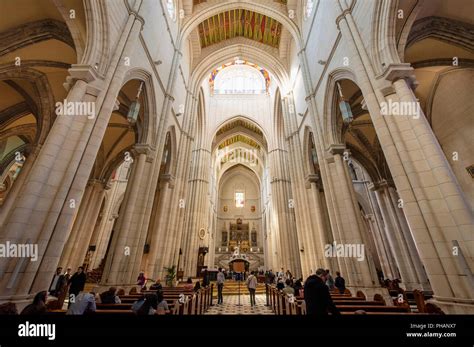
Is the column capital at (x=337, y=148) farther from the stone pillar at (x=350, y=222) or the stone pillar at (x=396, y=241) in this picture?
the stone pillar at (x=396, y=241)

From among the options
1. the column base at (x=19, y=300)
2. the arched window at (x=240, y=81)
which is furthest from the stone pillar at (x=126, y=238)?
the arched window at (x=240, y=81)

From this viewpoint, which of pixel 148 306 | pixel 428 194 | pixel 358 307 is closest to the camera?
pixel 148 306

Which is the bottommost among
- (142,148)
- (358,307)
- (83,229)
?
(358,307)

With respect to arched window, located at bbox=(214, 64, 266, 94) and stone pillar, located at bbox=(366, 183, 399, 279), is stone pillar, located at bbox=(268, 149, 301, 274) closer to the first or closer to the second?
stone pillar, located at bbox=(366, 183, 399, 279)

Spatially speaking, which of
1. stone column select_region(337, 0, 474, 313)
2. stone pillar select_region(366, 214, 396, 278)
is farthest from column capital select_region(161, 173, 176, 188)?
stone pillar select_region(366, 214, 396, 278)

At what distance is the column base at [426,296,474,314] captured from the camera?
3.37 m

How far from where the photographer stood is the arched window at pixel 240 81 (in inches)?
964

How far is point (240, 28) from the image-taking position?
1698 cm

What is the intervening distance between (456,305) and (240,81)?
25466 mm

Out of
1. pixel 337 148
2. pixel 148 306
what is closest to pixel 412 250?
pixel 337 148

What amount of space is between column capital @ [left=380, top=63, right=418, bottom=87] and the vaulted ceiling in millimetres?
13700

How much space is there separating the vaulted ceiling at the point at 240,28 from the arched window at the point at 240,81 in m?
7.29

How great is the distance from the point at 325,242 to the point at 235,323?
10.1 m

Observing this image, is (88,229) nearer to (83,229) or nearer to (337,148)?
(83,229)
